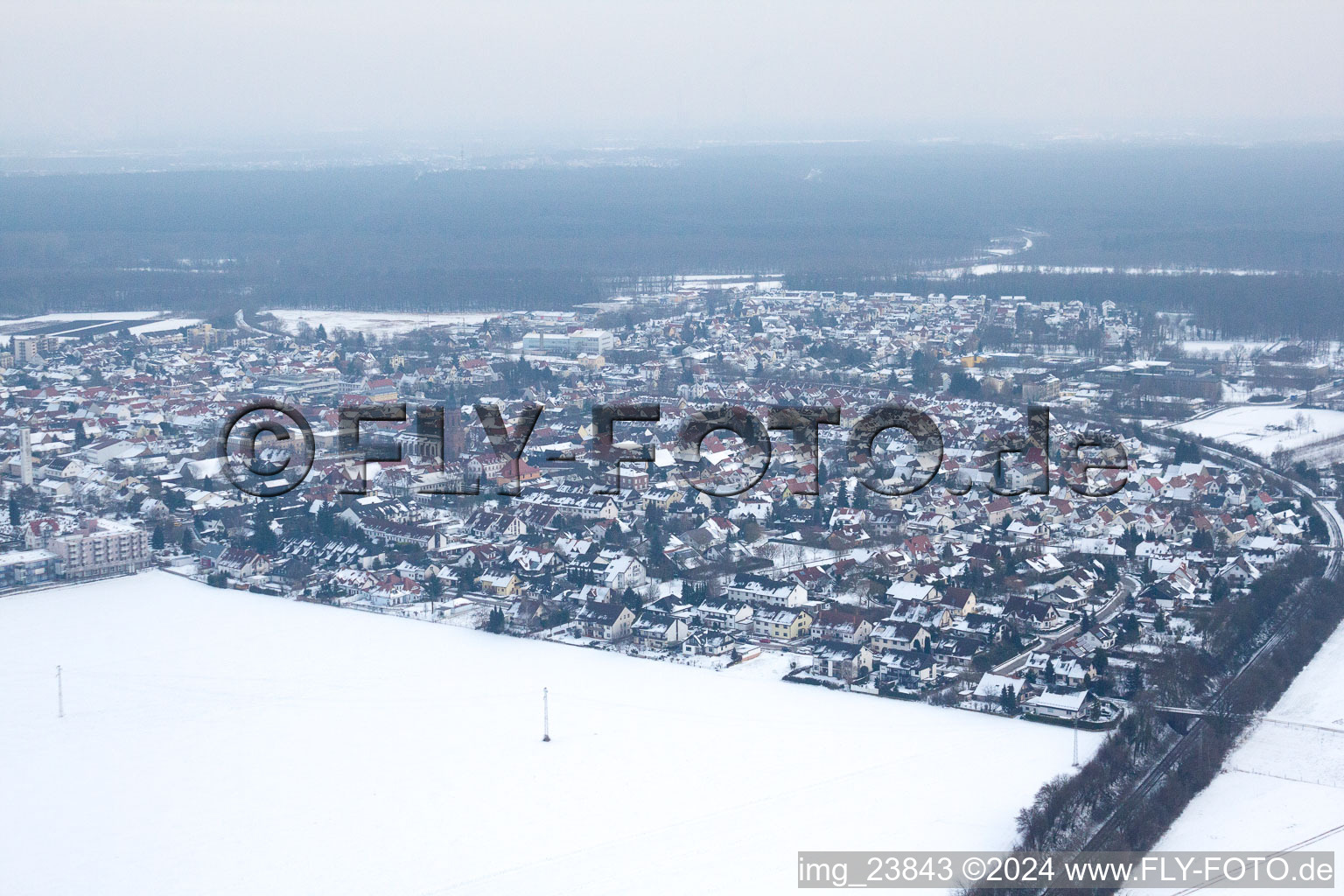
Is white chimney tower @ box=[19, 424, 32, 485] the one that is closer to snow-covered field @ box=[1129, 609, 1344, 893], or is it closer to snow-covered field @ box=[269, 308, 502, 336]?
snow-covered field @ box=[269, 308, 502, 336]

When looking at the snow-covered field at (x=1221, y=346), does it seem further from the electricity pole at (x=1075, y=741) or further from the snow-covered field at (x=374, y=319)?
the electricity pole at (x=1075, y=741)

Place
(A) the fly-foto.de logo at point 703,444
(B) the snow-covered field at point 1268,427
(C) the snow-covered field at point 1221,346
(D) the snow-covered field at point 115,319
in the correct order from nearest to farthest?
1. (A) the fly-foto.de logo at point 703,444
2. (B) the snow-covered field at point 1268,427
3. (C) the snow-covered field at point 1221,346
4. (D) the snow-covered field at point 115,319

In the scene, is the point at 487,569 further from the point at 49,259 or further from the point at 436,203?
the point at 436,203

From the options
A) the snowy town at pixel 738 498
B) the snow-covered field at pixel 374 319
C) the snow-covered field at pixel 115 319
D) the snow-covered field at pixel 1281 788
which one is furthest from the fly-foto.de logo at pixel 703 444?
the snow-covered field at pixel 115 319

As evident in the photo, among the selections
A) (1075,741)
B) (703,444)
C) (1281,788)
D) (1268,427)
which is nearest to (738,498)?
(703,444)

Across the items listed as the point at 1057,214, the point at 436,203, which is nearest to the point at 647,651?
the point at 1057,214

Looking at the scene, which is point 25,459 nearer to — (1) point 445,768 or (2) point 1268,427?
(1) point 445,768

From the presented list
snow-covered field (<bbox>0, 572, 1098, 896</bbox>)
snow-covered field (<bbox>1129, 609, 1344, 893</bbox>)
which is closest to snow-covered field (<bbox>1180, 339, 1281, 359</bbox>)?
snow-covered field (<bbox>1129, 609, 1344, 893</bbox>)

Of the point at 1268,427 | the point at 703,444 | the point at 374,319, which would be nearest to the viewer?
the point at 703,444
